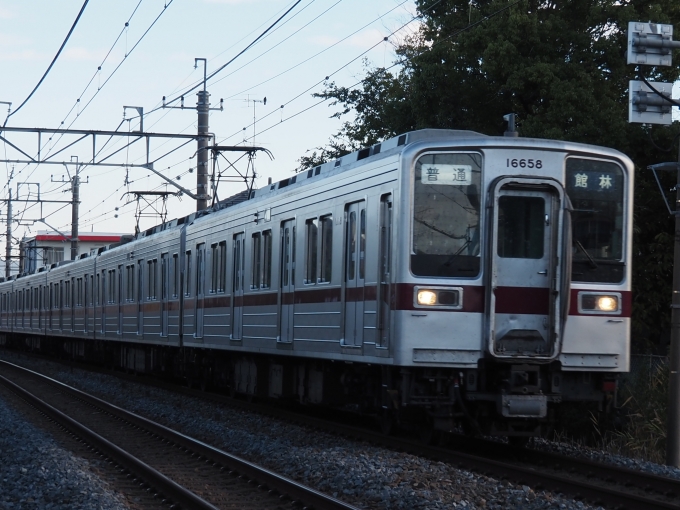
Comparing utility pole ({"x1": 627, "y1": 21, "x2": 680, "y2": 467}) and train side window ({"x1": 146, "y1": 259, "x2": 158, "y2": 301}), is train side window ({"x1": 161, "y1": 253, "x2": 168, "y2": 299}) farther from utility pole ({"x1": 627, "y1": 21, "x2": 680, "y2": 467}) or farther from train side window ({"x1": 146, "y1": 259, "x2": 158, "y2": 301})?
utility pole ({"x1": 627, "y1": 21, "x2": 680, "y2": 467})

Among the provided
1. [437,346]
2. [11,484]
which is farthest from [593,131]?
[11,484]

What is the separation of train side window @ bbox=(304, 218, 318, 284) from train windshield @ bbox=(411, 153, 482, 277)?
2898 millimetres

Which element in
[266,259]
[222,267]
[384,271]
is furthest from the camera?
[222,267]

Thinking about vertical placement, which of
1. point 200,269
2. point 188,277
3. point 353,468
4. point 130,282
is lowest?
point 353,468

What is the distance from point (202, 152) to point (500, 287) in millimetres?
Result: 14796

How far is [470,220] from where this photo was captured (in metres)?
10.4

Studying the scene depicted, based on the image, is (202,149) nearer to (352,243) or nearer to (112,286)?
(112,286)

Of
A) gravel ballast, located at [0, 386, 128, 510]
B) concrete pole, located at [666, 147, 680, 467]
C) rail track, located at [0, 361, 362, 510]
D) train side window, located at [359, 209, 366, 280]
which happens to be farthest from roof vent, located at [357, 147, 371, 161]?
gravel ballast, located at [0, 386, 128, 510]

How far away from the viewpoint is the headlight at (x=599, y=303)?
34.4ft

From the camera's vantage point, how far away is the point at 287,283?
14047 mm

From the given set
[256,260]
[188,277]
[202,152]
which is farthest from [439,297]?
[202,152]

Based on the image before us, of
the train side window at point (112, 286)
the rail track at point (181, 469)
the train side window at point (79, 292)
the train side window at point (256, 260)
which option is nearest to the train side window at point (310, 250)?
the train side window at point (256, 260)

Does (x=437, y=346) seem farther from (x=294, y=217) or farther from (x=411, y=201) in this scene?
(x=294, y=217)

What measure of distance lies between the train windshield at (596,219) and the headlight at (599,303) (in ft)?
0.47
